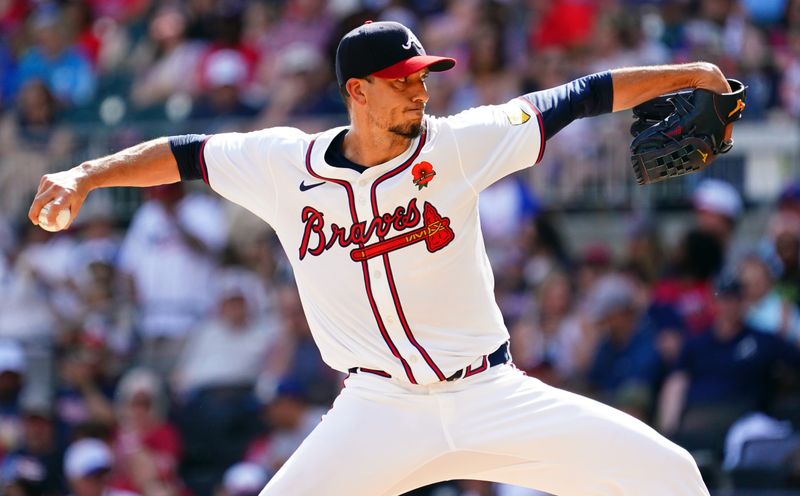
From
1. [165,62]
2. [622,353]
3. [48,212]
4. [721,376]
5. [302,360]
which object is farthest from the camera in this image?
[165,62]

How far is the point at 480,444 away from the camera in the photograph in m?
4.89

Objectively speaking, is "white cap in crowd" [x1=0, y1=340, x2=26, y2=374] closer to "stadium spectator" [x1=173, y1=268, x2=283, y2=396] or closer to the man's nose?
"stadium spectator" [x1=173, y1=268, x2=283, y2=396]

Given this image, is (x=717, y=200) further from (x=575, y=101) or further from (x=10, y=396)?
(x=10, y=396)

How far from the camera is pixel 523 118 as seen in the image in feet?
16.4

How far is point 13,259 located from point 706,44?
5.44 meters

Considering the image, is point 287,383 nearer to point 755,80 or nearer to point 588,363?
point 588,363

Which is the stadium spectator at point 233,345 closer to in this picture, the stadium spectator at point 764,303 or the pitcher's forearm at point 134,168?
the stadium spectator at point 764,303

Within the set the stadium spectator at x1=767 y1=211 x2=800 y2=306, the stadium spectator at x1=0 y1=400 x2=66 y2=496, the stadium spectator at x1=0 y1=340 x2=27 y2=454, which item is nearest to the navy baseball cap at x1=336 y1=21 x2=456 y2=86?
the stadium spectator at x1=767 y1=211 x2=800 y2=306

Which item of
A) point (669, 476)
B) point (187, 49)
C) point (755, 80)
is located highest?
point (187, 49)

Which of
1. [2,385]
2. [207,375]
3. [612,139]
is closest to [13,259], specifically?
[2,385]

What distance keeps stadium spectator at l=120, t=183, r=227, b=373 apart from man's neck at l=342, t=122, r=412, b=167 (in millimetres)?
5616

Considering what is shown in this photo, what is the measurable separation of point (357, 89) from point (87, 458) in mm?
5132

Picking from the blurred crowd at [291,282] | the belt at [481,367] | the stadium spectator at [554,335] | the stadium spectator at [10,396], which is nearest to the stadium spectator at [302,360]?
the blurred crowd at [291,282]

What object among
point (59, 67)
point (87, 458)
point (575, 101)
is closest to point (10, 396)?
point (87, 458)
